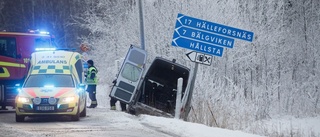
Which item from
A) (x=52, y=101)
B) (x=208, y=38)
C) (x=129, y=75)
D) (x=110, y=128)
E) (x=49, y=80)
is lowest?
(x=110, y=128)

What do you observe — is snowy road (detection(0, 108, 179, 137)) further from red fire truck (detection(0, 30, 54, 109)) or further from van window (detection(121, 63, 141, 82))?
red fire truck (detection(0, 30, 54, 109))

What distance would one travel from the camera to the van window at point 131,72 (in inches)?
865

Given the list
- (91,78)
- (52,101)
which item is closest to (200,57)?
(52,101)

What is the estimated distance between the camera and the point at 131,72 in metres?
22.1

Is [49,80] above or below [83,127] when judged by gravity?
above

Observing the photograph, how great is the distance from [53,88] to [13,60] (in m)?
5.21

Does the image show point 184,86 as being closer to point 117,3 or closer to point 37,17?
point 117,3

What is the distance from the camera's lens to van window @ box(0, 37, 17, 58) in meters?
22.9

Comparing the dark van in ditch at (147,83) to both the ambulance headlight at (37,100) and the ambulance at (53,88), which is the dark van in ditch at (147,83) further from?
the ambulance headlight at (37,100)

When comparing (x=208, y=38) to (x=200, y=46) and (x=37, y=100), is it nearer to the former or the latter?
(x=200, y=46)

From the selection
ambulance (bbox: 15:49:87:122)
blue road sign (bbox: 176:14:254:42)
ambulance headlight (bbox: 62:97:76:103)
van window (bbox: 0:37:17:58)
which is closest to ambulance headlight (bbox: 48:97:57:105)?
ambulance (bbox: 15:49:87:122)

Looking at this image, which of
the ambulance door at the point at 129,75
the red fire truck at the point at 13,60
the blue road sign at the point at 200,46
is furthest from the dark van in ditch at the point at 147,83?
the red fire truck at the point at 13,60

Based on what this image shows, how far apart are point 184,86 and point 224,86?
311 inches

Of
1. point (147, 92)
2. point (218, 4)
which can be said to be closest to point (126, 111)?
point (147, 92)
